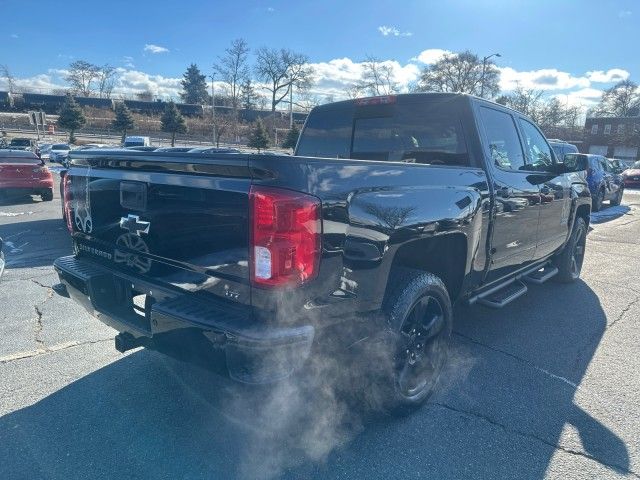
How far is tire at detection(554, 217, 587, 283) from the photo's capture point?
18.9 ft

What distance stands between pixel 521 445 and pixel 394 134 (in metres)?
2.49

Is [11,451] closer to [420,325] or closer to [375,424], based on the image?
[375,424]

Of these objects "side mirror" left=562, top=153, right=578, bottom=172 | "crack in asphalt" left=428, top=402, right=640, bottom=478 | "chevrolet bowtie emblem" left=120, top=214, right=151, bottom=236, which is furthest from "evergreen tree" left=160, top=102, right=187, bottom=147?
"crack in asphalt" left=428, top=402, right=640, bottom=478

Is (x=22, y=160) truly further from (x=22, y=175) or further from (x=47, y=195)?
(x=47, y=195)

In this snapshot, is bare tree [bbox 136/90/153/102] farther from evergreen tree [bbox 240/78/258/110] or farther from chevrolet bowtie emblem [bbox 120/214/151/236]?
chevrolet bowtie emblem [bbox 120/214/151/236]

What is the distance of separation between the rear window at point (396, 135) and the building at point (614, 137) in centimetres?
5742

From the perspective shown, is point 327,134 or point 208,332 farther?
point 327,134

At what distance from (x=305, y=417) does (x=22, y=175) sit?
12.3 metres

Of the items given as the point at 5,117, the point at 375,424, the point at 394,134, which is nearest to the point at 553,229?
A: the point at 394,134

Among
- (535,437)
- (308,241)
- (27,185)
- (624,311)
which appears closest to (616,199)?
(624,311)

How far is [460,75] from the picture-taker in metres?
53.2

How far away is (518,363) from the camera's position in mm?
3697

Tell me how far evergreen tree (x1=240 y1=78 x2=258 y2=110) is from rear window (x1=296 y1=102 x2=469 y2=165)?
195ft

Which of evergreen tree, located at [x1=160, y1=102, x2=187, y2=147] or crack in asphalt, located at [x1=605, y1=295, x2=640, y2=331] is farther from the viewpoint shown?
evergreen tree, located at [x1=160, y1=102, x2=187, y2=147]
